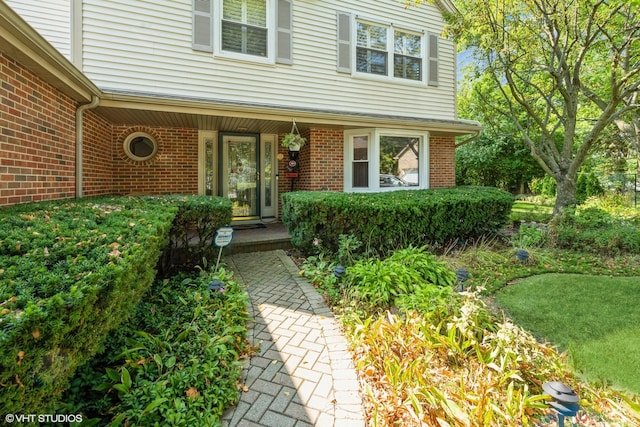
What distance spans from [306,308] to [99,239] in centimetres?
222

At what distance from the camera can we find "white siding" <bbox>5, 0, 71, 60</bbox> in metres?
5.22

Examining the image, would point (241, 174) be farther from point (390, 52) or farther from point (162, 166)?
point (390, 52)

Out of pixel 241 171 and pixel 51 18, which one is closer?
pixel 51 18

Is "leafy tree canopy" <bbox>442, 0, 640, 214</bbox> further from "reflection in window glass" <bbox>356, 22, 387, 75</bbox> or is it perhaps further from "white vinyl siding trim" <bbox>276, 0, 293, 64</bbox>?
"white vinyl siding trim" <bbox>276, 0, 293, 64</bbox>

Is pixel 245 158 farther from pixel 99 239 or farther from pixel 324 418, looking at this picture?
pixel 324 418

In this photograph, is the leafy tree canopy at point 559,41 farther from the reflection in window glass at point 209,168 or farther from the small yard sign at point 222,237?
the small yard sign at point 222,237

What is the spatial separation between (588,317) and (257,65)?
266 inches

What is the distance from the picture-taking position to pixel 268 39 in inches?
262

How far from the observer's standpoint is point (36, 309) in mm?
1091

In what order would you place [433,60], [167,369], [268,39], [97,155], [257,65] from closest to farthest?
[167,369]
[97,155]
[257,65]
[268,39]
[433,60]

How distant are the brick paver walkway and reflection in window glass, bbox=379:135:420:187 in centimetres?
459

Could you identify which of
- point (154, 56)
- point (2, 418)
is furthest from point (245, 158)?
point (2, 418)

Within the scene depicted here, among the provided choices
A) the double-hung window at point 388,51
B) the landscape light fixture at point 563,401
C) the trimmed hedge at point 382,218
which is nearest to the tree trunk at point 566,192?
the trimmed hedge at point 382,218

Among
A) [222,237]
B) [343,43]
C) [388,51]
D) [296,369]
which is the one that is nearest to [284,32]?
[343,43]
